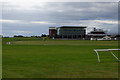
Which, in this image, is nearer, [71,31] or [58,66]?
[58,66]

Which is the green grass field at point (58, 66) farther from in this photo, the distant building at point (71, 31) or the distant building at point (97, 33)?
the distant building at point (97, 33)

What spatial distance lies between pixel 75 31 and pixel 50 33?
2452cm

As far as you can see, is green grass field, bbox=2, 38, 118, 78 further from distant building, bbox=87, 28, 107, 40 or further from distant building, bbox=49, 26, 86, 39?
distant building, bbox=87, 28, 107, 40

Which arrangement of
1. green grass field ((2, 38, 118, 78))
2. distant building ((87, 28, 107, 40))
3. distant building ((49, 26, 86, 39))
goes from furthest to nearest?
distant building ((87, 28, 107, 40)) < distant building ((49, 26, 86, 39)) < green grass field ((2, 38, 118, 78))

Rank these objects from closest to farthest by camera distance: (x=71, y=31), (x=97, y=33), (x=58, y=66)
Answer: (x=58, y=66)
(x=71, y=31)
(x=97, y=33)

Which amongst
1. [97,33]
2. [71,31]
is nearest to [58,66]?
[71,31]

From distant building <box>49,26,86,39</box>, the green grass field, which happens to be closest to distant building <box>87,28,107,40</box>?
distant building <box>49,26,86,39</box>

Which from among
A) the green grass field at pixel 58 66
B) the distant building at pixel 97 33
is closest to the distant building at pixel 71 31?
the distant building at pixel 97 33

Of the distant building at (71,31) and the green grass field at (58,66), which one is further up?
the distant building at (71,31)

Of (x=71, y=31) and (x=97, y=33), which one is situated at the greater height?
(x=71, y=31)

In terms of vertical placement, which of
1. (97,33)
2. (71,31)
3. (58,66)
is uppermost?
(71,31)

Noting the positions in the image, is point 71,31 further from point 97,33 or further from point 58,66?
point 58,66

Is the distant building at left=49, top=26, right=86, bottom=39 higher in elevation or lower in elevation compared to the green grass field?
higher

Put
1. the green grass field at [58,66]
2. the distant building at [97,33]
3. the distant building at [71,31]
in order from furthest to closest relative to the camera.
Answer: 1. the distant building at [97,33]
2. the distant building at [71,31]
3. the green grass field at [58,66]
